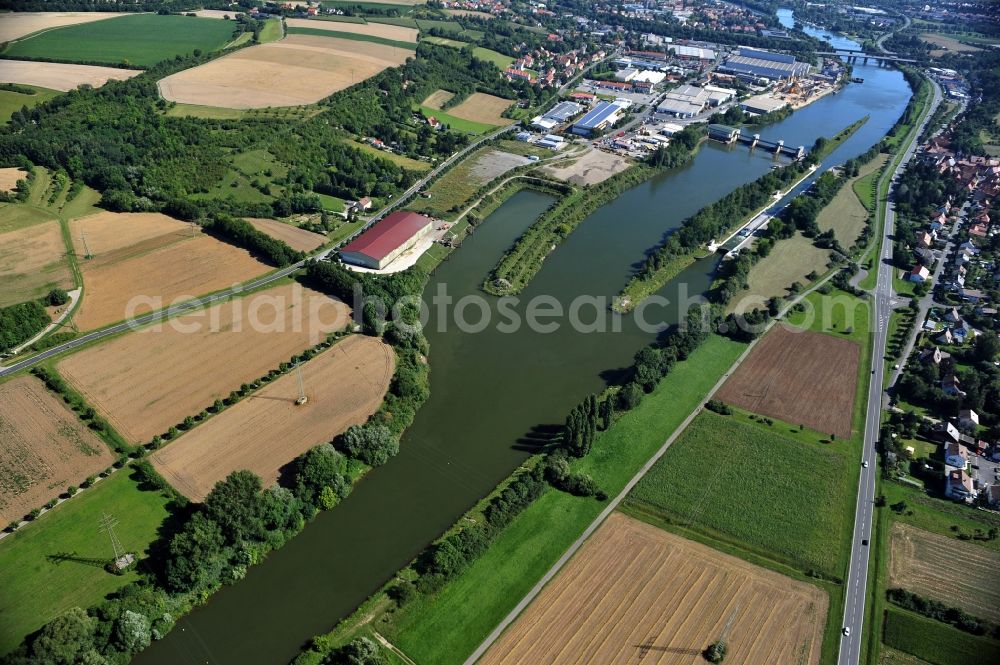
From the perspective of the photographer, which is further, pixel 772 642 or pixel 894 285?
pixel 894 285

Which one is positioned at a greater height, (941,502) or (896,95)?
(896,95)

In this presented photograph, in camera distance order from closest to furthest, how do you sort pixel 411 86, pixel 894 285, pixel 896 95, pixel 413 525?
pixel 413 525 → pixel 894 285 → pixel 411 86 → pixel 896 95

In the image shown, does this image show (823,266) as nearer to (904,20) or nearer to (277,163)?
(277,163)

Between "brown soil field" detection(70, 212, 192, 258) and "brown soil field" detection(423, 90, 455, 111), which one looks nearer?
"brown soil field" detection(70, 212, 192, 258)

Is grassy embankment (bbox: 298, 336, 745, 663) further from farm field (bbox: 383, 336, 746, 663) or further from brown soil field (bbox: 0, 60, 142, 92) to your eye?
brown soil field (bbox: 0, 60, 142, 92)

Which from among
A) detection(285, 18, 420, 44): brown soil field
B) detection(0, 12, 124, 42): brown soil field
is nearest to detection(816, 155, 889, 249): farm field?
detection(285, 18, 420, 44): brown soil field

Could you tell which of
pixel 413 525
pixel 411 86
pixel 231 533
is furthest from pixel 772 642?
pixel 411 86

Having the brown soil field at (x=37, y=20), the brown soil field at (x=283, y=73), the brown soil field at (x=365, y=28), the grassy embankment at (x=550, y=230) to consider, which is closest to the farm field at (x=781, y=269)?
the grassy embankment at (x=550, y=230)

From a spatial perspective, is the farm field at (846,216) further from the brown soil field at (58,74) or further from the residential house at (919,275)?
the brown soil field at (58,74)
